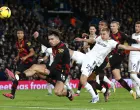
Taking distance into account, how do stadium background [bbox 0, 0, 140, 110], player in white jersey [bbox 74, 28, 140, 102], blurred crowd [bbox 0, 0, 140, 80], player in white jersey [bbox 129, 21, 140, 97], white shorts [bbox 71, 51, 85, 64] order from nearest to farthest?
1. player in white jersey [bbox 74, 28, 140, 102]
2. player in white jersey [bbox 129, 21, 140, 97]
3. white shorts [bbox 71, 51, 85, 64]
4. stadium background [bbox 0, 0, 140, 110]
5. blurred crowd [bbox 0, 0, 140, 80]

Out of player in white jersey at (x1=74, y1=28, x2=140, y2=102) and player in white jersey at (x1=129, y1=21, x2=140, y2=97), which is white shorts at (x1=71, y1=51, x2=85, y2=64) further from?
player in white jersey at (x1=74, y1=28, x2=140, y2=102)

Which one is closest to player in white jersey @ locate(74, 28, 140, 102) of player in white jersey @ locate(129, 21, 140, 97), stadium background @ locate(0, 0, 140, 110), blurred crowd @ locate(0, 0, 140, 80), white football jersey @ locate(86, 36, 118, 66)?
white football jersey @ locate(86, 36, 118, 66)

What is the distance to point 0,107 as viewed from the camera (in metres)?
15.9

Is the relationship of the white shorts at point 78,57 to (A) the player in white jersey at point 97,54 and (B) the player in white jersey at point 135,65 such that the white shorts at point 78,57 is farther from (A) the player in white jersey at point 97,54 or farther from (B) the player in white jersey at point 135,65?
(A) the player in white jersey at point 97,54

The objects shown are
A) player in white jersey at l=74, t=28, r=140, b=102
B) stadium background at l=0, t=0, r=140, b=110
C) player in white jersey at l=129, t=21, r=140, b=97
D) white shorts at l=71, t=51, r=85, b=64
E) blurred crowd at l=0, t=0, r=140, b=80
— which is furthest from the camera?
blurred crowd at l=0, t=0, r=140, b=80

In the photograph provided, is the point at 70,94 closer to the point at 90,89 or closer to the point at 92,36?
the point at 90,89

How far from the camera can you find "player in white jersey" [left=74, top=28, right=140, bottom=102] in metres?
17.6

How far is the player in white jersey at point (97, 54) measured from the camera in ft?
57.7

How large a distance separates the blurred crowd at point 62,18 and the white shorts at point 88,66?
11.4 m

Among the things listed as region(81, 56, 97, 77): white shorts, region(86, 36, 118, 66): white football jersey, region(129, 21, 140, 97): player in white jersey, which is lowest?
region(129, 21, 140, 97): player in white jersey

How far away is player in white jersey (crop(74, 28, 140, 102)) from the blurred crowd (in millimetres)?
11351

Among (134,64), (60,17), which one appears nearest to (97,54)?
(134,64)

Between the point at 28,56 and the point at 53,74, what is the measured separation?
417 centimetres

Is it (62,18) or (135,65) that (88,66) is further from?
(62,18)
